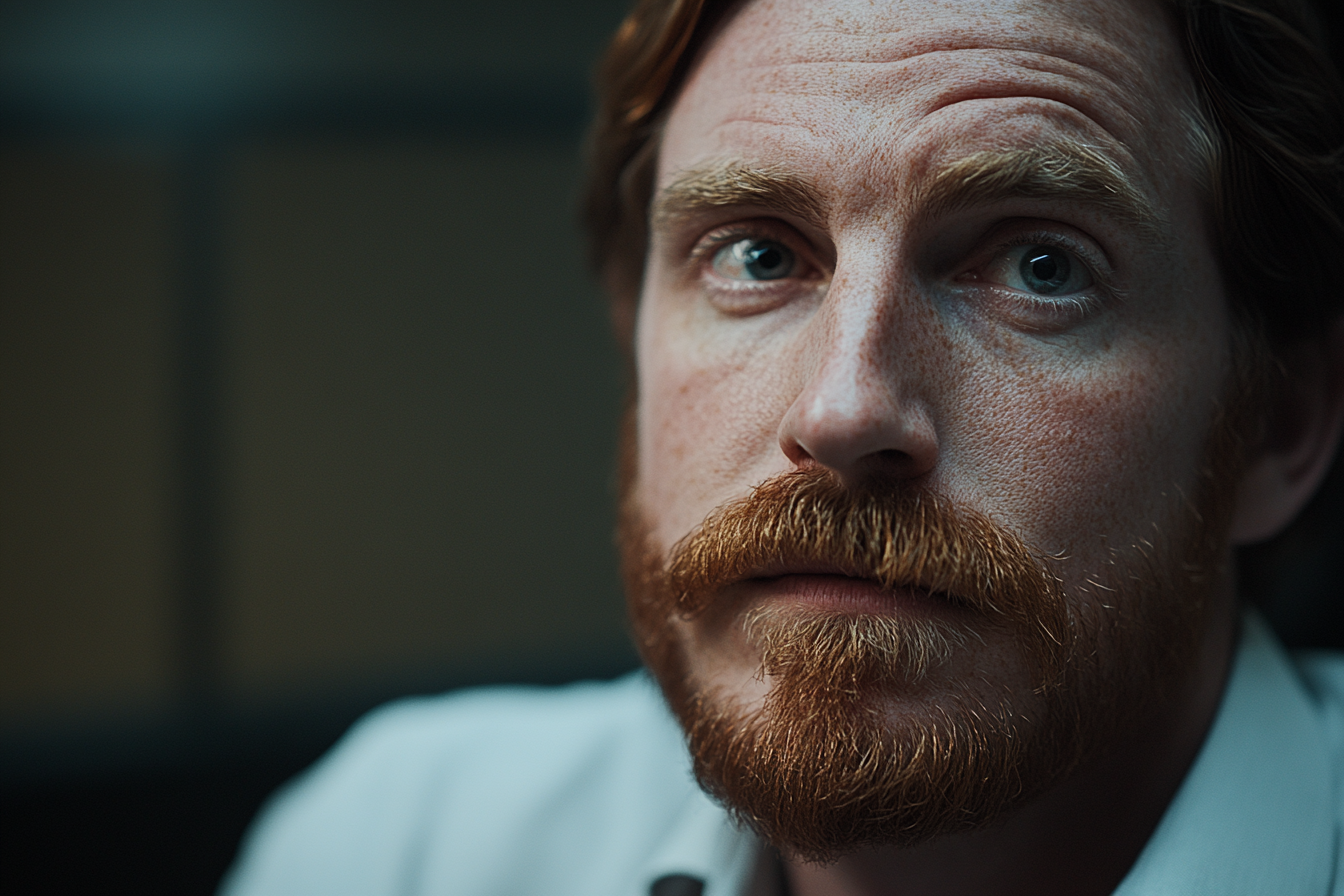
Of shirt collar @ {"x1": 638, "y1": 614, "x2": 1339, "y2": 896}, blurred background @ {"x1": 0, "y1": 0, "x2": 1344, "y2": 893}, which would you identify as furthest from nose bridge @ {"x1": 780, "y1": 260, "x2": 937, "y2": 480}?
blurred background @ {"x1": 0, "y1": 0, "x2": 1344, "y2": 893}

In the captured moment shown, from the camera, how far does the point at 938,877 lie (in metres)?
1.20

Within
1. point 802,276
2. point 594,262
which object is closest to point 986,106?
point 802,276

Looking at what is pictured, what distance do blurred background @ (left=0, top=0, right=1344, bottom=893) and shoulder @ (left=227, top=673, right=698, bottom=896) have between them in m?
1.62

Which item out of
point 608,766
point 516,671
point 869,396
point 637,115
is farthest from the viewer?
point 516,671

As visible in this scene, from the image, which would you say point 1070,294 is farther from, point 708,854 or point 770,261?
point 708,854

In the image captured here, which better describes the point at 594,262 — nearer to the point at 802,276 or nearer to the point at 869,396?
the point at 802,276

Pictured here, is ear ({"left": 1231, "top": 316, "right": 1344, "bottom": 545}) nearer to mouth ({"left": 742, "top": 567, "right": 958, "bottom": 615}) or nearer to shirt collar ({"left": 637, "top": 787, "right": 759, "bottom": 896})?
mouth ({"left": 742, "top": 567, "right": 958, "bottom": 615})

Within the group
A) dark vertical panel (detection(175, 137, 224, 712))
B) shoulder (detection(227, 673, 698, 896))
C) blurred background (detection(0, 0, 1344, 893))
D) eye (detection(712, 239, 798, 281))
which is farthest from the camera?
dark vertical panel (detection(175, 137, 224, 712))

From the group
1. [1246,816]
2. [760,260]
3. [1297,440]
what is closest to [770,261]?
[760,260]

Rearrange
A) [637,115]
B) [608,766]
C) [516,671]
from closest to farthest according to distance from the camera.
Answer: [637,115]
[608,766]
[516,671]

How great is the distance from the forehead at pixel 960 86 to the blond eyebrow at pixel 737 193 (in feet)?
0.07

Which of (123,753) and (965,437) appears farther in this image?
(123,753)

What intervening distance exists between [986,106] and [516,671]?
3273 mm

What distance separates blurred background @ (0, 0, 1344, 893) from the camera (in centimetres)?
337
